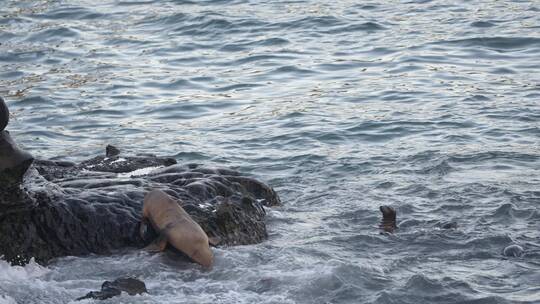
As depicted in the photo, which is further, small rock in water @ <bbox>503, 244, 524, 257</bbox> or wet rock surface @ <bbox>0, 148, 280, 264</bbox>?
small rock in water @ <bbox>503, 244, 524, 257</bbox>

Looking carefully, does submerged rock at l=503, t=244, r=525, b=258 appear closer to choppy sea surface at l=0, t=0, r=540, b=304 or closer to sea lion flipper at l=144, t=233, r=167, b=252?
choppy sea surface at l=0, t=0, r=540, b=304

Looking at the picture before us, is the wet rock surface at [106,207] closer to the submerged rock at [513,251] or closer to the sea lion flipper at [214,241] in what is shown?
the sea lion flipper at [214,241]

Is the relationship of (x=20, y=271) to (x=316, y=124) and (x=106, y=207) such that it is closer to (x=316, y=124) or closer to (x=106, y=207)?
(x=106, y=207)

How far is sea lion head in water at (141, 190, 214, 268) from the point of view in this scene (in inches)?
356

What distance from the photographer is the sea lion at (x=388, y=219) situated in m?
10.2

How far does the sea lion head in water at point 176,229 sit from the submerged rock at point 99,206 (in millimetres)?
349

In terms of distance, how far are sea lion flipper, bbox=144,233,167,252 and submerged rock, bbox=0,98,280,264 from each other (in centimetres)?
23

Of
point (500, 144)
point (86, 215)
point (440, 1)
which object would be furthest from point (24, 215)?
point (440, 1)

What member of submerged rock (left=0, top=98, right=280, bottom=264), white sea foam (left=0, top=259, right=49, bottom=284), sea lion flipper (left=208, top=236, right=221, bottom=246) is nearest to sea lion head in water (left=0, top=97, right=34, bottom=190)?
submerged rock (left=0, top=98, right=280, bottom=264)

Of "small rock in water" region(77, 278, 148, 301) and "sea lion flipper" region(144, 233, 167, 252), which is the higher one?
"small rock in water" region(77, 278, 148, 301)

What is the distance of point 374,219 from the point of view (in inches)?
417

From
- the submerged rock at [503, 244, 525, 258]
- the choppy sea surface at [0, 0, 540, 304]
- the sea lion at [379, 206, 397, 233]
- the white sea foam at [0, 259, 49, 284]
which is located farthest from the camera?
the sea lion at [379, 206, 397, 233]

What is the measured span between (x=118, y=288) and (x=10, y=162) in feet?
5.80

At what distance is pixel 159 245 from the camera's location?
921 centimetres
